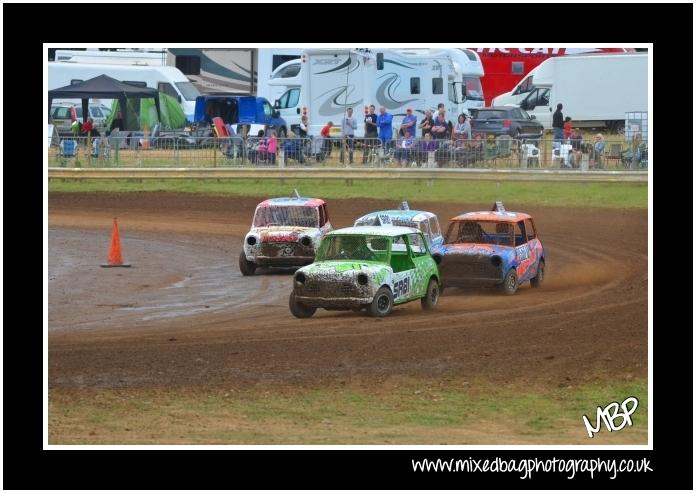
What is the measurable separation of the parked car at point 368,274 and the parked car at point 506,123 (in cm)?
2410

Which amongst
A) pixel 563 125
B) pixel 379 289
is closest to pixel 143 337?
pixel 379 289

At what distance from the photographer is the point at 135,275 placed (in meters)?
22.4

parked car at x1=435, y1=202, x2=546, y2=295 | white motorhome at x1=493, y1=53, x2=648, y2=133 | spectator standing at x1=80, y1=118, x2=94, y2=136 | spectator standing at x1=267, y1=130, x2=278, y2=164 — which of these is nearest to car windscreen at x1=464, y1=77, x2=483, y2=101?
white motorhome at x1=493, y1=53, x2=648, y2=133

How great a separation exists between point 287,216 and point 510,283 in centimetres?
467

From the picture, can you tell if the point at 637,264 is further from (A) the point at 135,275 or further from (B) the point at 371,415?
(B) the point at 371,415

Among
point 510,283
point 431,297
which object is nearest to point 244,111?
point 510,283

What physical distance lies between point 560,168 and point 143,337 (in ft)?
61.9

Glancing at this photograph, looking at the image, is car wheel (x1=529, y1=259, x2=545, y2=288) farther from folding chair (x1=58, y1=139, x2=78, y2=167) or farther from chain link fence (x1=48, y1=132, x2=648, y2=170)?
folding chair (x1=58, y1=139, x2=78, y2=167)

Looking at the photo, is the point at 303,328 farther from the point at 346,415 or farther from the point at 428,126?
the point at 428,126

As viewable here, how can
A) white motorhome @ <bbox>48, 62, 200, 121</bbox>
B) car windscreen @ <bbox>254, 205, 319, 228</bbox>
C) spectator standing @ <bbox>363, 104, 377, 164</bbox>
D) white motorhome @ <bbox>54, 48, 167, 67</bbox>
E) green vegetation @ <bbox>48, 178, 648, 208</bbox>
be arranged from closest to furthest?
car windscreen @ <bbox>254, 205, 319, 228</bbox>, green vegetation @ <bbox>48, 178, 648, 208</bbox>, spectator standing @ <bbox>363, 104, 377, 164</bbox>, white motorhome @ <bbox>48, 62, 200, 121</bbox>, white motorhome @ <bbox>54, 48, 167, 67</bbox>

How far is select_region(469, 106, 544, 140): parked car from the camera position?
42.4 metres

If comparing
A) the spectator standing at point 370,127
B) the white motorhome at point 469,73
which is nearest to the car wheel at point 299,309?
the spectator standing at point 370,127

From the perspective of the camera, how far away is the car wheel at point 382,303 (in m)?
17.2

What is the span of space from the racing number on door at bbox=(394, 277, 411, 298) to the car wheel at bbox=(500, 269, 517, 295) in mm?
2199
